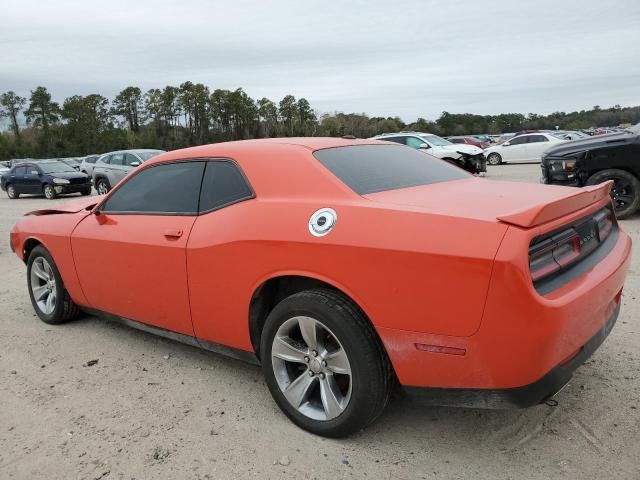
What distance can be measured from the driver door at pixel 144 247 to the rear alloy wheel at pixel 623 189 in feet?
22.9

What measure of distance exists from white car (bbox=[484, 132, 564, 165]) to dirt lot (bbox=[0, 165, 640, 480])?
23.3 metres

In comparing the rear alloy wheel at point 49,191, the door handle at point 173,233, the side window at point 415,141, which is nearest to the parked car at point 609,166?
the door handle at point 173,233

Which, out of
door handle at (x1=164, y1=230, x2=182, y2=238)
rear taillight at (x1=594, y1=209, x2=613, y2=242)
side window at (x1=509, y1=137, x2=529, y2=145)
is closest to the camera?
rear taillight at (x1=594, y1=209, x2=613, y2=242)

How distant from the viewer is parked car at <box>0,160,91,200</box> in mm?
18547

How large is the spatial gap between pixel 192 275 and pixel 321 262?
3.25ft

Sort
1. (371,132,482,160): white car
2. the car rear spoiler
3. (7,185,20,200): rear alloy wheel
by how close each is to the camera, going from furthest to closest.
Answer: (7,185,20,200): rear alloy wheel → (371,132,482,160): white car → the car rear spoiler

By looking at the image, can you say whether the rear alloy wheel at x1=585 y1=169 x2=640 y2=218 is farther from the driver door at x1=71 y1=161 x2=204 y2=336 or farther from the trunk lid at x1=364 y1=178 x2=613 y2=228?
the driver door at x1=71 y1=161 x2=204 y2=336

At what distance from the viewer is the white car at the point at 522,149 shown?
82.3 ft

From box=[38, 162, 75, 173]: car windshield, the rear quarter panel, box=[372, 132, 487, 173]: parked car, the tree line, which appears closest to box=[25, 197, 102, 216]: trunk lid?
the rear quarter panel

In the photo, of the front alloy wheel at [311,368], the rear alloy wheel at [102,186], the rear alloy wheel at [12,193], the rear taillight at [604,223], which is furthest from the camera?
the rear alloy wheel at [12,193]

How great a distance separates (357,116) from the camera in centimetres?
7769

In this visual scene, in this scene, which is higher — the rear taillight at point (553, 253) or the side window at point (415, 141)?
the rear taillight at point (553, 253)

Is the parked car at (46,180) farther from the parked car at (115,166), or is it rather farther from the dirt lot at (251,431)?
the dirt lot at (251,431)

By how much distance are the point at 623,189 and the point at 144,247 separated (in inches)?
299
